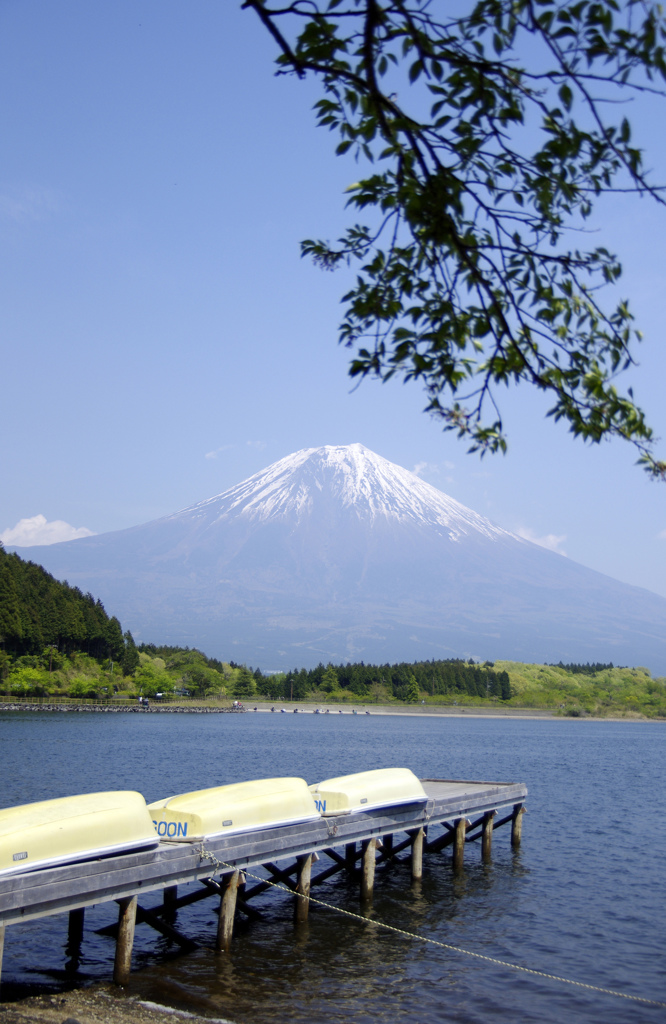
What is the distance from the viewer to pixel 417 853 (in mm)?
20094

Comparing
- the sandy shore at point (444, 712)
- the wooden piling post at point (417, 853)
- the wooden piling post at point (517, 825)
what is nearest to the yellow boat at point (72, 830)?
the wooden piling post at point (417, 853)

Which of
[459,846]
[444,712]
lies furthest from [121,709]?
[459,846]

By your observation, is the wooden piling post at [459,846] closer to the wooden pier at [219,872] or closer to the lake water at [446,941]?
the wooden pier at [219,872]

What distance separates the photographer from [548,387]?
19.6 ft

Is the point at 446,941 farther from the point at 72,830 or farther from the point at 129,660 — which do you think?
the point at 129,660

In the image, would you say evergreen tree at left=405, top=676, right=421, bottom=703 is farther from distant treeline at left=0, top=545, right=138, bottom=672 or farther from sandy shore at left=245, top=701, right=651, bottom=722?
distant treeline at left=0, top=545, right=138, bottom=672

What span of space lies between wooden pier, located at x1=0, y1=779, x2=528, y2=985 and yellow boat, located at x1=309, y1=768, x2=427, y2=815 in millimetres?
247

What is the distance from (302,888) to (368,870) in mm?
2461

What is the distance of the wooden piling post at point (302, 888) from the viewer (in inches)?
634

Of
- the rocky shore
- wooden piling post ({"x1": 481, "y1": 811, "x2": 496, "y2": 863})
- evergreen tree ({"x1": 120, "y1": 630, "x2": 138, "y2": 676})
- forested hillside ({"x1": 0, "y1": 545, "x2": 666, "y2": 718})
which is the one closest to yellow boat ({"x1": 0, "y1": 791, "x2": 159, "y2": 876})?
wooden piling post ({"x1": 481, "y1": 811, "x2": 496, "y2": 863})

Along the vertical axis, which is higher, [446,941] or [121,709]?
[446,941]

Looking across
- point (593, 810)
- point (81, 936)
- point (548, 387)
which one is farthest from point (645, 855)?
point (548, 387)

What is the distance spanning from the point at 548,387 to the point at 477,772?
4306 cm

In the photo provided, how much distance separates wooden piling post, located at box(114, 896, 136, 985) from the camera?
12.1 m
